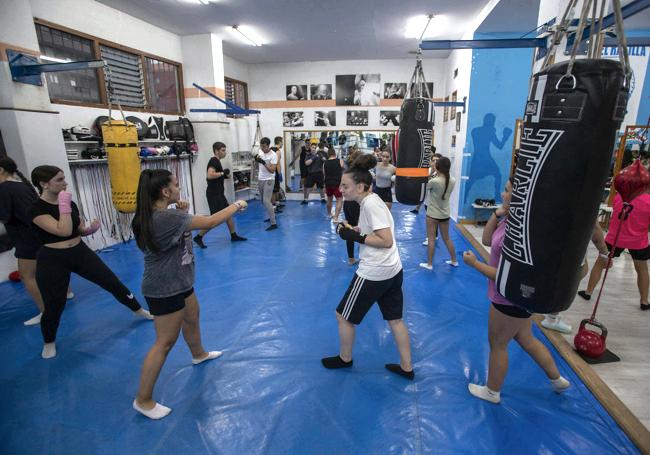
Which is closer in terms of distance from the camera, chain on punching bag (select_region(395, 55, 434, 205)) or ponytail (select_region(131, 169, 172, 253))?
ponytail (select_region(131, 169, 172, 253))

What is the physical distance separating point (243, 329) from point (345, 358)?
101cm

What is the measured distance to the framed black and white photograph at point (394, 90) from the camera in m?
8.91

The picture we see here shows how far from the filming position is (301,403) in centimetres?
Result: 212

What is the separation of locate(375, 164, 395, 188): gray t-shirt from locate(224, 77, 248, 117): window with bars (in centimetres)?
563

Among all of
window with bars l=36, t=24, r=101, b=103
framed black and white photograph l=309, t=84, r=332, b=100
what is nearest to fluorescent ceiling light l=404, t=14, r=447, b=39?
framed black and white photograph l=309, t=84, r=332, b=100

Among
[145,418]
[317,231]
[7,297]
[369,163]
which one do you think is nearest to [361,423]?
[145,418]

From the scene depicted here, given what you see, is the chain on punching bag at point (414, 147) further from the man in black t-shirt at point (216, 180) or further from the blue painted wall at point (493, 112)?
the blue painted wall at point (493, 112)

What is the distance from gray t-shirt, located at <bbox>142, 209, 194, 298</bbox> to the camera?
5.85ft

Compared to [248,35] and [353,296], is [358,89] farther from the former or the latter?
[353,296]

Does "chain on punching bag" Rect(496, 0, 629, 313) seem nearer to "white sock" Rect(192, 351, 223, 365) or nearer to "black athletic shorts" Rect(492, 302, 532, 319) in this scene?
"black athletic shorts" Rect(492, 302, 532, 319)

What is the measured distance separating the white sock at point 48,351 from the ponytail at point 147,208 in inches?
62.4

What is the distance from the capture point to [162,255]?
1864mm

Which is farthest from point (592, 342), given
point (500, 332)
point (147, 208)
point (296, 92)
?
point (296, 92)

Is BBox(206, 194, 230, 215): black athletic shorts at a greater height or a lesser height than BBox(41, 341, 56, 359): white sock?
greater
